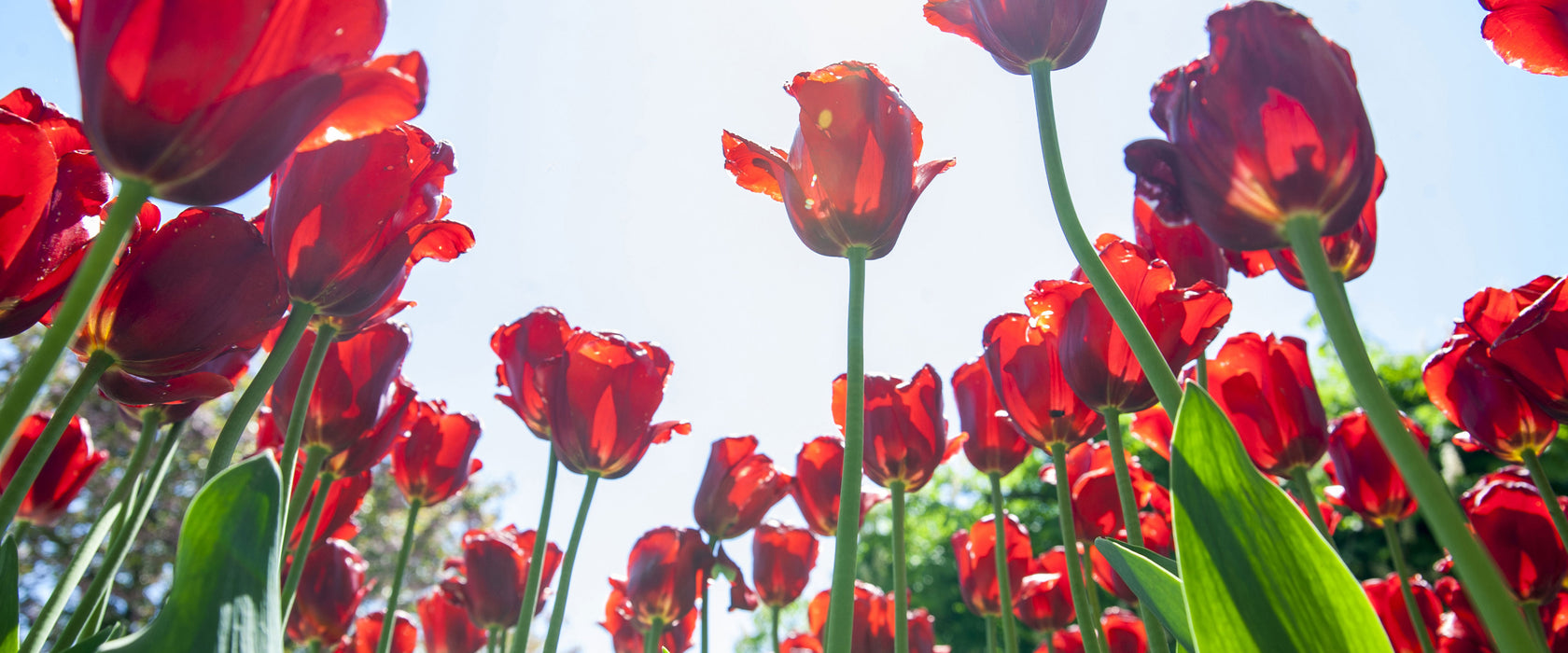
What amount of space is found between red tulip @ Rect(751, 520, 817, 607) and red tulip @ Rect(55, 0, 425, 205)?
6.58ft

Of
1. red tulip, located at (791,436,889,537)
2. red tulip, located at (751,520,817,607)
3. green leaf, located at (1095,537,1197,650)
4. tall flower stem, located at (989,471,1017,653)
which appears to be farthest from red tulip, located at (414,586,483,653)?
green leaf, located at (1095,537,1197,650)

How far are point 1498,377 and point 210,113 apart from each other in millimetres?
1525

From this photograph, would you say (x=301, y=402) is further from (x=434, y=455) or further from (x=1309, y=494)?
(x=1309, y=494)

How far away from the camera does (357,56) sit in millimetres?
607

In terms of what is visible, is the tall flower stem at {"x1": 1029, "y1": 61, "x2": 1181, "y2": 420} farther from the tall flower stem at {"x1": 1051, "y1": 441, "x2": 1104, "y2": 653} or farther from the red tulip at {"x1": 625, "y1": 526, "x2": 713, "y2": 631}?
the red tulip at {"x1": 625, "y1": 526, "x2": 713, "y2": 631}

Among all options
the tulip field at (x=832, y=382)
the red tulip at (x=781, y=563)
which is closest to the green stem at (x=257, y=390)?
the tulip field at (x=832, y=382)

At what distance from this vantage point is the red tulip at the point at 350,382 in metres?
1.27

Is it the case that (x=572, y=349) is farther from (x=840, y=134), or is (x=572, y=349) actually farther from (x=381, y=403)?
(x=840, y=134)

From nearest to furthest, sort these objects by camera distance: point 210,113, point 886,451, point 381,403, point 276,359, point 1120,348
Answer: point 210,113, point 276,359, point 1120,348, point 381,403, point 886,451

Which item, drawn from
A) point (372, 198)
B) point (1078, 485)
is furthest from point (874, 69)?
point (1078, 485)

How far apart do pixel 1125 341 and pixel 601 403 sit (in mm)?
810

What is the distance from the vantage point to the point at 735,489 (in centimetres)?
193

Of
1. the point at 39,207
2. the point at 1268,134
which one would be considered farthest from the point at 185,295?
the point at 1268,134

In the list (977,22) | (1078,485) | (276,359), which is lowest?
(276,359)
